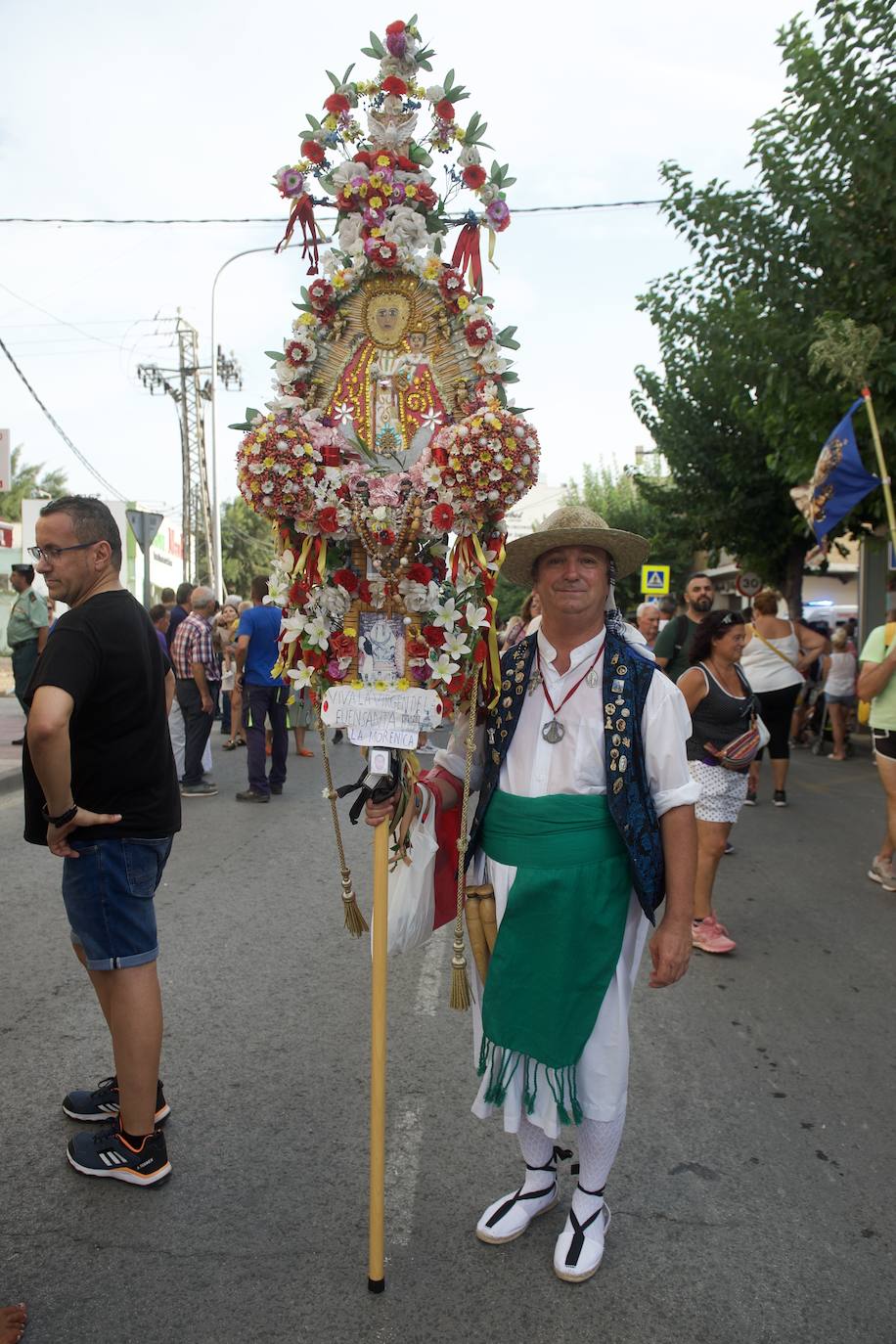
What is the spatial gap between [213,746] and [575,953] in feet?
38.2

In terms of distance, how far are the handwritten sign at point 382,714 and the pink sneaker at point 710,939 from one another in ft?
10.8

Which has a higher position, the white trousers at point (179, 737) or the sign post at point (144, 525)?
the sign post at point (144, 525)

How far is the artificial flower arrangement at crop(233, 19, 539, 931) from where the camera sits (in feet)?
8.79

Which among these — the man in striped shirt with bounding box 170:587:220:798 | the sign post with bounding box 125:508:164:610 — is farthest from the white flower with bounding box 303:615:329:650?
the sign post with bounding box 125:508:164:610

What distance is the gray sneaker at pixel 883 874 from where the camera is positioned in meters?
6.77

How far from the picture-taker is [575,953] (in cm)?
271

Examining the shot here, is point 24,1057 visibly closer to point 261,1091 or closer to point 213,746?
point 261,1091

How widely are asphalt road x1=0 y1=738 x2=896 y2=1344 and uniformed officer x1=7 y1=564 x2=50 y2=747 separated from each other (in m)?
5.80

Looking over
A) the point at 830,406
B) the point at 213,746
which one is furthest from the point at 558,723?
the point at 213,746

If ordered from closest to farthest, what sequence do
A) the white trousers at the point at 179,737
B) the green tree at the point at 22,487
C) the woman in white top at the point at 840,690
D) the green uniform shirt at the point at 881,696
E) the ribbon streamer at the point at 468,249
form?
the ribbon streamer at the point at 468,249 < the green uniform shirt at the point at 881,696 < the white trousers at the point at 179,737 < the woman in white top at the point at 840,690 < the green tree at the point at 22,487

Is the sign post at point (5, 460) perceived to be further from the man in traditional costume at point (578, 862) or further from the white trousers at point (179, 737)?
the man in traditional costume at point (578, 862)

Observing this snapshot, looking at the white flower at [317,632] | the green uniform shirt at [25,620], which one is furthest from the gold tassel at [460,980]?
the green uniform shirt at [25,620]

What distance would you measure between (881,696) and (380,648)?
187 inches

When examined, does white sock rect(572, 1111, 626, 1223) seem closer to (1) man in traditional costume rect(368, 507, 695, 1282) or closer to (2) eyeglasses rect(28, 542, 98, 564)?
(1) man in traditional costume rect(368, 507, 695, 1282)
